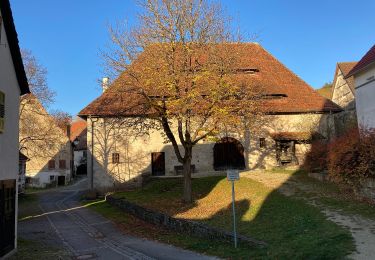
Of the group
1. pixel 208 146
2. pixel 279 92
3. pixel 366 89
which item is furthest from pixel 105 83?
pixel 279 92

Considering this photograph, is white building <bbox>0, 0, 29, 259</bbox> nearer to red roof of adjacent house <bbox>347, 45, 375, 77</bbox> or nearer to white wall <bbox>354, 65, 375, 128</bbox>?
red roof of adjacent house <bbox>347, 45, 375, 77</bbox>

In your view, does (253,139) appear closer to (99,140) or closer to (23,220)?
(99,140)

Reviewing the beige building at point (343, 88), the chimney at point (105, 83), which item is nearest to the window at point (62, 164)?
the beige building at point (343, 88)

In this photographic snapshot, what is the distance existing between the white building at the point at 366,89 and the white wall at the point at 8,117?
50.1 feet

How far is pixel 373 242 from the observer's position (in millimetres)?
9633

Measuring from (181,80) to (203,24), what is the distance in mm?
3023

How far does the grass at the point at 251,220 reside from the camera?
10008mm

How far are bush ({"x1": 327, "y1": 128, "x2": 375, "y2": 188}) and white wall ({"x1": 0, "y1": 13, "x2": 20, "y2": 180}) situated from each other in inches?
476

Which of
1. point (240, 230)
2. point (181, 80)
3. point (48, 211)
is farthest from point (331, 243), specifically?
point (48, 211)

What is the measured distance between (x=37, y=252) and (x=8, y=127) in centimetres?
411

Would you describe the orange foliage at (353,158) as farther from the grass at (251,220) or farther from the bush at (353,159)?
the grass at (251,220)

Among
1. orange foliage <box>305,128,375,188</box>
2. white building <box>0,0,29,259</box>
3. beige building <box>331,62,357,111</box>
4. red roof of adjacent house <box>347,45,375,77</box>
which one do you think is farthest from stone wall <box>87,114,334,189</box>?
white building <box>0,0,29,259</box>

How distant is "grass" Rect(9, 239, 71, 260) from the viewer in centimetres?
1189

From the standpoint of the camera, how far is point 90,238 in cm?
1625
